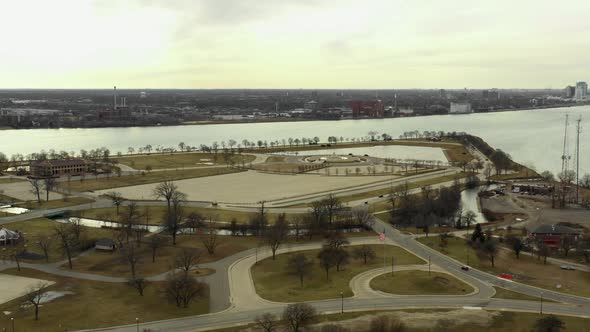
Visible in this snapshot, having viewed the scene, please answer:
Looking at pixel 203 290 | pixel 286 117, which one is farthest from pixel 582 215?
pixel 286 117

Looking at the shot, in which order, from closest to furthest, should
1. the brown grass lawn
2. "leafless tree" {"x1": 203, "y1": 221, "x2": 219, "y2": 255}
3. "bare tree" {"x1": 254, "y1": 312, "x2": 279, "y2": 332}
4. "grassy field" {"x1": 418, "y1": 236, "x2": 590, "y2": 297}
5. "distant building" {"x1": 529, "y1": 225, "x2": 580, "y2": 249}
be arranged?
1. "bare tree" {"x1": 254, "y1": 312, "x2": 279, "y2": 332}
2. "grassy field" {"x1": 418, "y1": 236, "x2": 590, "y2": 297}
3. the brown grass lawn
4. "leafless tree" {"x1": 203, "y1": 221, "x2": 219, "y2": 255}
5. "distant building" {"x1": 529, "y1": 225, "x2": 580, "y2": 249}

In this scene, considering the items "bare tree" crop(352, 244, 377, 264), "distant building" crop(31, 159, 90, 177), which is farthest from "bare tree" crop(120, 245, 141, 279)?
"distant building" crop(31, 159, 90, 177)

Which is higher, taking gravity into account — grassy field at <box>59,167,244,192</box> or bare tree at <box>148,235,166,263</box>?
grassy field at <box>59,167,244,192</box>

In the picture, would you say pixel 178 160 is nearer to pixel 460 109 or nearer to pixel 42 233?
→ pixel 42 233

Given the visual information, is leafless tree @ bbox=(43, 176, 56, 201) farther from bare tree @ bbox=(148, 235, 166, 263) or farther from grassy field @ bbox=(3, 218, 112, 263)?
bare tree @ bbox=(148, 235, 166, 263)

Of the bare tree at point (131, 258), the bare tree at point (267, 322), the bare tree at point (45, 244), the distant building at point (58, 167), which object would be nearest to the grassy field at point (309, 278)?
the bare tree at point (267, 322)

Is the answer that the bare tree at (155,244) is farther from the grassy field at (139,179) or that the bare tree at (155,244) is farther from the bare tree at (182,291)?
the grassy field at (139,179)

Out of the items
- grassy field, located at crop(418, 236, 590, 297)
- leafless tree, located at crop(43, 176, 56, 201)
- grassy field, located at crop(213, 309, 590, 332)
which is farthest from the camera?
leafless tree, located at crop(43, 176, 56, 201)
